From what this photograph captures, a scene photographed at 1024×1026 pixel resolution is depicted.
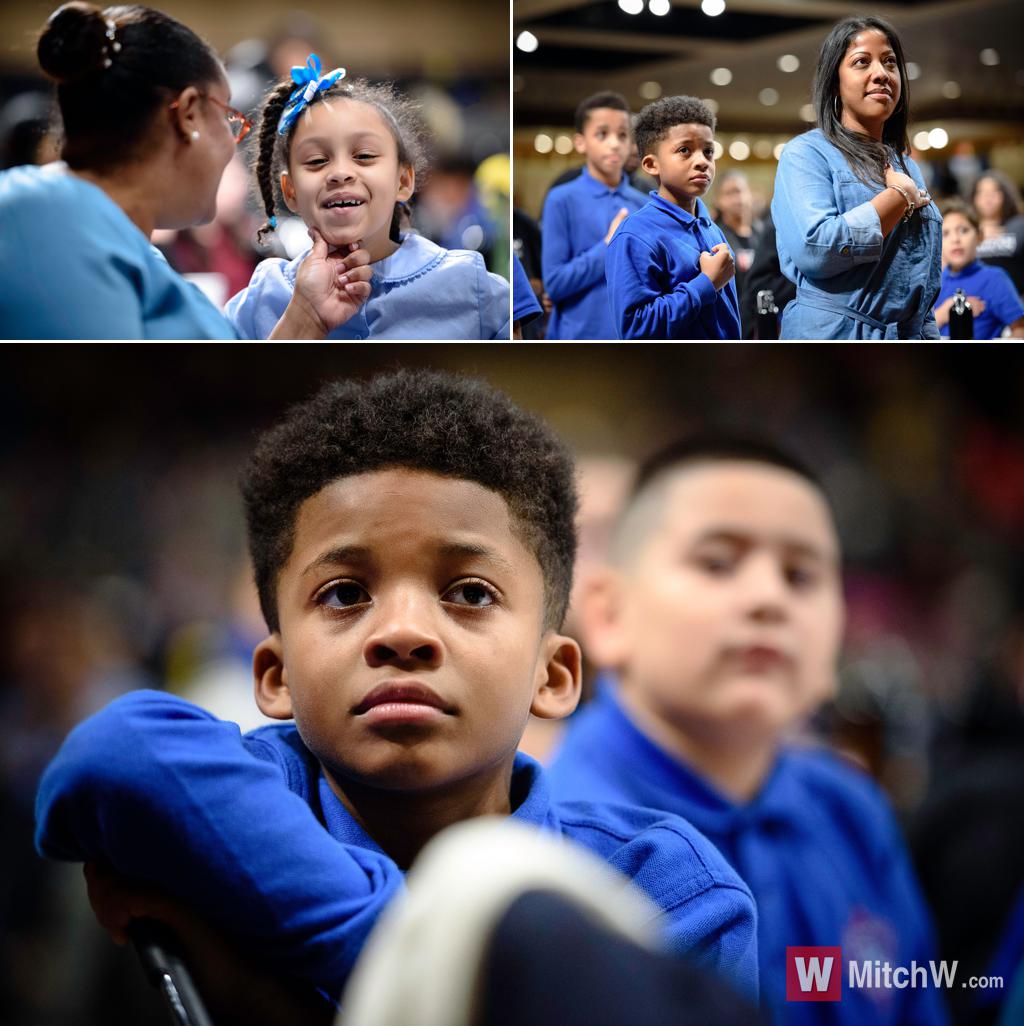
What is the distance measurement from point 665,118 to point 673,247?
0.16 metres

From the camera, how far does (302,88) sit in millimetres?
1407

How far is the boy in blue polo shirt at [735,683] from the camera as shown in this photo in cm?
145

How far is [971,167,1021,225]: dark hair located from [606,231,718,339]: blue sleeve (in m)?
0.39

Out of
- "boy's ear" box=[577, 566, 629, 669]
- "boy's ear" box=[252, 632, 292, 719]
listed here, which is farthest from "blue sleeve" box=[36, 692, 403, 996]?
"boy's ear" box=[577, 566, 629, 669]

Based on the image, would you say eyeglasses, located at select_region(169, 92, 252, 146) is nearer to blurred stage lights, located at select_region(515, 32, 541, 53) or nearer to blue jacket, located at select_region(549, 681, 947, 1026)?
blurred stage lights, located at select_region(515, 32, 541, 53)

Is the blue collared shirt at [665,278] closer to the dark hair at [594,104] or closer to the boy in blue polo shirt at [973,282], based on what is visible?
the dark hair at [594,104]

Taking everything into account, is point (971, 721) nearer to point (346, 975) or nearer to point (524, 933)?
point (346, 975)

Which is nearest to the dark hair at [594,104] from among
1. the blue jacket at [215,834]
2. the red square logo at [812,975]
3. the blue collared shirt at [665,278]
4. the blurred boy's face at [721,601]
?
the blue collared shirt at [665,278]

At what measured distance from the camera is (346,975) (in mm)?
998

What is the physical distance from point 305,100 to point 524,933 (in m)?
1.09

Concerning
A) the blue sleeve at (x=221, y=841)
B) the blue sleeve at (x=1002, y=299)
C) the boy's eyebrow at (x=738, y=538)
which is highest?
the blue sleeve at (x=1002, y=299)

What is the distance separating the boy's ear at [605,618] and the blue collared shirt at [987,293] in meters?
0.55

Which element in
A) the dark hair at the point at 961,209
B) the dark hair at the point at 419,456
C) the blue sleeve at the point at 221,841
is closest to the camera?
the blue sleeve at the point at 221,841

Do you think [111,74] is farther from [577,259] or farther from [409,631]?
[409,631]
